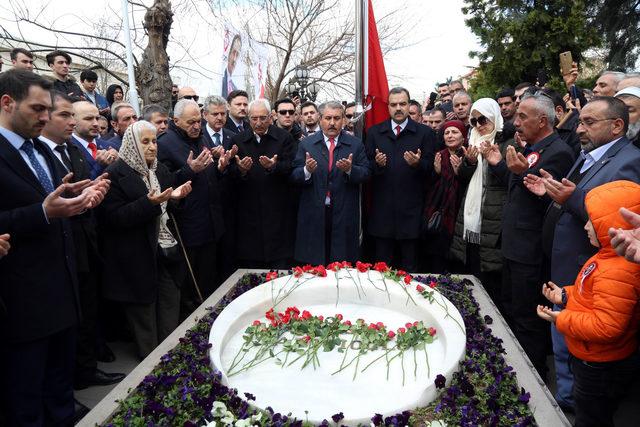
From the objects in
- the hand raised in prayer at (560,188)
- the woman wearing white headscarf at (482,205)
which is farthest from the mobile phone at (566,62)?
the hand raised in prayer at (560,188)

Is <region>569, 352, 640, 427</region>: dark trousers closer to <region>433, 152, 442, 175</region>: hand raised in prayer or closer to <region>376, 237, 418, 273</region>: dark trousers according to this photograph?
<region>376, 237, 418, 273</region>: dark trousers

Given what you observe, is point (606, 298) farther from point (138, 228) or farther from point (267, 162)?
point (138, 228)

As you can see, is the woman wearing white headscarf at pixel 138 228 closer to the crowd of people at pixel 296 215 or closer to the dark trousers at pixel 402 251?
the crowd of people at pixel 296 215

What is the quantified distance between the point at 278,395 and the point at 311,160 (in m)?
2.38

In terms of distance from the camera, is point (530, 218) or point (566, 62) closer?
Result: point (530, 218)

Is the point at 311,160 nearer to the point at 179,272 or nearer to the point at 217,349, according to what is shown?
the point at 179,272

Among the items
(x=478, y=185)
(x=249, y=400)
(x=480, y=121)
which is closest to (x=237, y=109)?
(x=480, y=121)

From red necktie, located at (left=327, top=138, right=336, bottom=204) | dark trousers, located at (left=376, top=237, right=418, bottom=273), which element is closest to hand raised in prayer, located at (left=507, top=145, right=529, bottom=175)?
dark trousers, located at (left=376, top=237, right=418, bottom=273)

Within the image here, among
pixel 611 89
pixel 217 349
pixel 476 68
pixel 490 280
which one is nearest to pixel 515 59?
pixel 476 68

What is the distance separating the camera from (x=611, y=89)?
448 cm

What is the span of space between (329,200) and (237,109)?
201 cm

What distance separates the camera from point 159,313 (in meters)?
4.09

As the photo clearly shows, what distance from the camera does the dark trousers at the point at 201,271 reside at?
4500mm

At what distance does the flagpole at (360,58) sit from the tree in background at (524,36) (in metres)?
12.4
